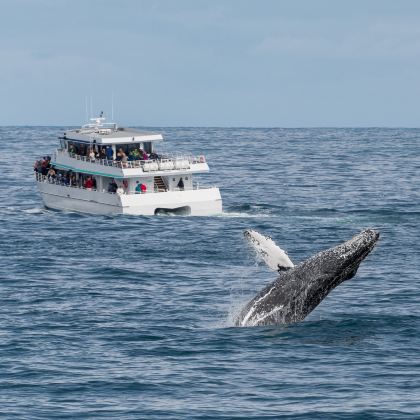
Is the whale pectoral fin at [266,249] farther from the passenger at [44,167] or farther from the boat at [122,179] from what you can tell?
the passenger at [44,167]

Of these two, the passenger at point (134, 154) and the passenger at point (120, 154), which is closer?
the passenger at point (120, 154)

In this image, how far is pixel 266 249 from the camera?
32844mm

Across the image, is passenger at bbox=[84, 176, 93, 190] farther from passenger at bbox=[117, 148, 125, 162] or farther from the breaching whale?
the breaching whale

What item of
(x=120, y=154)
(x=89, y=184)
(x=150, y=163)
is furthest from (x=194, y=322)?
(x=89, y=184)

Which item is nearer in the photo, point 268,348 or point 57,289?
point 268,348

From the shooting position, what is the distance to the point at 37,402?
3047 centimetres

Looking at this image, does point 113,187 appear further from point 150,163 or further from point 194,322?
point 194,322

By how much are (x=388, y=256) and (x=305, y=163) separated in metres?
66.2

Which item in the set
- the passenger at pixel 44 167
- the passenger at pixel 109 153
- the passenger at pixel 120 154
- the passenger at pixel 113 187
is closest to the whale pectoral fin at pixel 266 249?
the passenger at pixel 113 187

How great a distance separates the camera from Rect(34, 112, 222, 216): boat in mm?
68812

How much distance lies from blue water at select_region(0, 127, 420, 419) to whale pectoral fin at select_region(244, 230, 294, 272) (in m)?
2.58

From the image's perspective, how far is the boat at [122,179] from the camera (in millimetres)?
68812

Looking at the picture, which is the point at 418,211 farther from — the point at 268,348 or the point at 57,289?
the point at 268,348

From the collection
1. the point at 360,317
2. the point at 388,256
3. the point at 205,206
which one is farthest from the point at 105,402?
the point at 205,206
